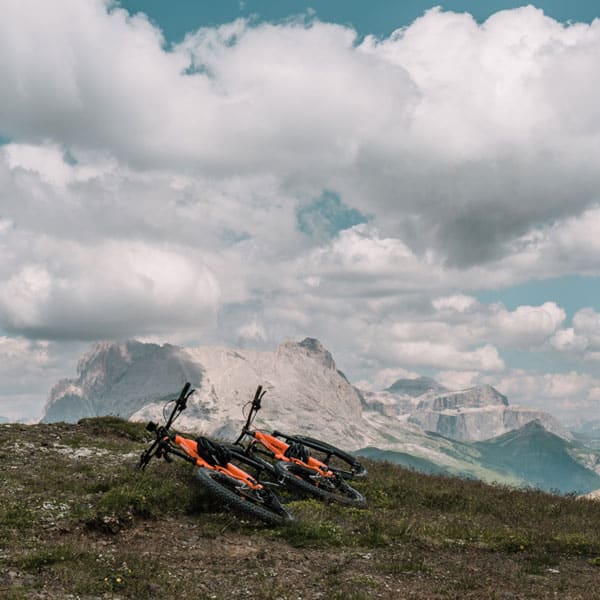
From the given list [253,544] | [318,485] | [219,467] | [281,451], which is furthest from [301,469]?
[253,544]

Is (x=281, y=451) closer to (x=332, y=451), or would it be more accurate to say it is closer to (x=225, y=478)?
(x=332, y=451)

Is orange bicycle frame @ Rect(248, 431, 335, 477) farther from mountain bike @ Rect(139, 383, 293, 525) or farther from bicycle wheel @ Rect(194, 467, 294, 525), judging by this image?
bicycle wheel @ Rect(194, 467, 294, 525)

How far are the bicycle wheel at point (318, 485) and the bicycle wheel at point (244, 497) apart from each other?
3.05 m

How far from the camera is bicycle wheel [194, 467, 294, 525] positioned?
56.6 ft

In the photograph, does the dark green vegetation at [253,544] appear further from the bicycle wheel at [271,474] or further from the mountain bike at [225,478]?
the bicycle wheel at [271,474]

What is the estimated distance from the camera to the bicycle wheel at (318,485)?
21.2m

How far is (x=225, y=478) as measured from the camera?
18953 millimetres

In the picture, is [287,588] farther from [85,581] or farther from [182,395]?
[182,395]

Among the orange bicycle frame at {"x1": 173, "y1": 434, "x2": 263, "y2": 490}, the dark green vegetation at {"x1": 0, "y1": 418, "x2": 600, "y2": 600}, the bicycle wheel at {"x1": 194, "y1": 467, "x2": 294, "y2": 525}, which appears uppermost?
the orange bicycle frame at {"x1": 173, "y1": 434, "x2": 263, "y2": 490}

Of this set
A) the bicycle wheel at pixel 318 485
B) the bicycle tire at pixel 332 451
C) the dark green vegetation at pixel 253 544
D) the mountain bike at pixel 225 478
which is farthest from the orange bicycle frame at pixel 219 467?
the bicycle tire at pixel 332 451

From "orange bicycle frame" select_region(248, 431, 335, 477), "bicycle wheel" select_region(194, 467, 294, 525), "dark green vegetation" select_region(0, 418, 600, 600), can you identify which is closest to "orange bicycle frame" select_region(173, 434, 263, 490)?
"bicycle wheel" select_region(194, 467, 294, 525)

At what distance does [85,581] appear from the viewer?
12102 mm

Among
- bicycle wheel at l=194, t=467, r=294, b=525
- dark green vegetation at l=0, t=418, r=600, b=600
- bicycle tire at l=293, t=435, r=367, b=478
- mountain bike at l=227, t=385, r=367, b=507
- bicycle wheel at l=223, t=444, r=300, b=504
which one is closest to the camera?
dark green vegetation at l=0, t=418, r=600, b=600

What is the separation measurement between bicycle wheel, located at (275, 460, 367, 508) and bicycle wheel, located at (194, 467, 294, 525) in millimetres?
3048
